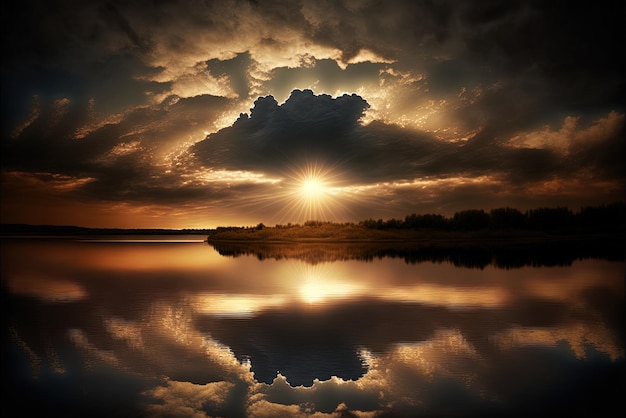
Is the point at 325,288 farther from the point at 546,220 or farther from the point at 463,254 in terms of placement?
the point at 546,220

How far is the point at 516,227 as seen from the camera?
118m

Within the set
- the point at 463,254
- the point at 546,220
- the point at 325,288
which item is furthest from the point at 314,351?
the point at 546,220

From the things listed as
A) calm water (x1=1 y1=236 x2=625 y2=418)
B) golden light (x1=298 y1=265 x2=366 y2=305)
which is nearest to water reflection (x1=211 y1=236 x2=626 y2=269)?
golden light (x1=298 y1=265 x2=366 y2=305)

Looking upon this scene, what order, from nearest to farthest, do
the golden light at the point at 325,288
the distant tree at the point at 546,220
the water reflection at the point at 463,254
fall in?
the golden light at the point at 325,288 < the water reflection at the point at 463,254 < the distant tree at the point at 546,220

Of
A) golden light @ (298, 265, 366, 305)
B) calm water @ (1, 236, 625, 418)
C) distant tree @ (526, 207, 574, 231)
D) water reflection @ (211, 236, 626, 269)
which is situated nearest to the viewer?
calm water @ (1, 236, 625, 418)

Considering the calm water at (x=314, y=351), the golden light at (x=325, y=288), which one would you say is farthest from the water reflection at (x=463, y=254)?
the calm water at (x=314, y=351)

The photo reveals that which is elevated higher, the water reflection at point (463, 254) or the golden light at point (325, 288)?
the water reflection at point (463, 254)

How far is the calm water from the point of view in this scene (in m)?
9.58

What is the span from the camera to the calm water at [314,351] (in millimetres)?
9578

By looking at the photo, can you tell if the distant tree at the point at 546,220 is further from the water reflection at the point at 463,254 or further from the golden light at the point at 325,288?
the golden light at the point at 325,288

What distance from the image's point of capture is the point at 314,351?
12883 mm

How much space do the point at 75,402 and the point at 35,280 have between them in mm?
24240

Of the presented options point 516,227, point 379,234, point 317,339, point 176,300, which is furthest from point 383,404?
point 516,227

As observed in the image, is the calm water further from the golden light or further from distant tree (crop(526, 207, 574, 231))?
distant tree (crop(526, 207, 574, 231))
